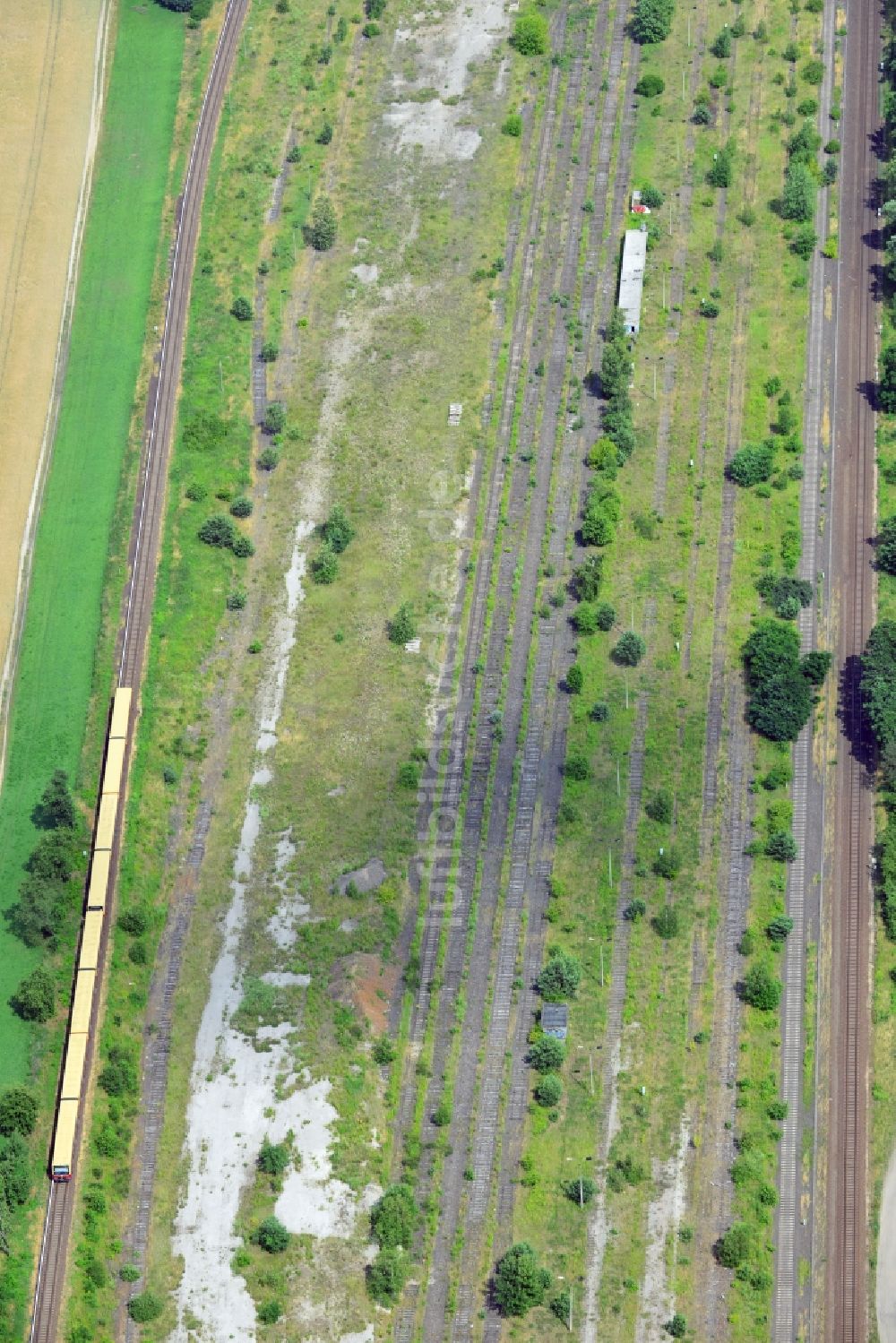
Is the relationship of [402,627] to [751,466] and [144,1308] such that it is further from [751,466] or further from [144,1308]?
[144,1308]

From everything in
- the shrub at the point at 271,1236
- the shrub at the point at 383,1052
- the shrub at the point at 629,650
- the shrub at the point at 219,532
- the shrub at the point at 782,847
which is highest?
the shrub at the point at 219,532

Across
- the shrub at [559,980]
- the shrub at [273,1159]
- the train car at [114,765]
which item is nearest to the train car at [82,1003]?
the train car at [114,765]

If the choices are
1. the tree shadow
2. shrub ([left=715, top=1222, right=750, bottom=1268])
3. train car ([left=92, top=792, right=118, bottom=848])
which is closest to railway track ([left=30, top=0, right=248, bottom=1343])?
train car ([left=92, top=792, right=118, bottom=848])

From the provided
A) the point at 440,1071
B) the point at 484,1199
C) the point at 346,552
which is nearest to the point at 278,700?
the point at 346,552

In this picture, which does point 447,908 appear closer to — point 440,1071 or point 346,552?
point 440,1071

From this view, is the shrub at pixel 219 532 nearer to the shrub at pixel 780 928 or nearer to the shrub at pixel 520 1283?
the shrub at pixel 780 928

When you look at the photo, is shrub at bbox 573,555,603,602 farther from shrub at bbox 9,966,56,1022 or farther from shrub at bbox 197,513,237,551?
shrub at bbox 9,966,56,1022
